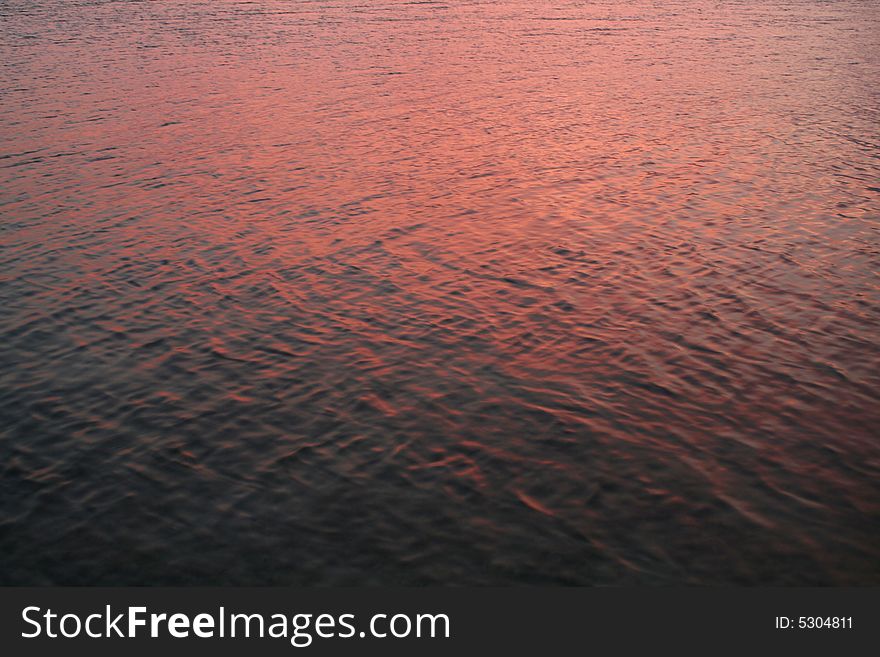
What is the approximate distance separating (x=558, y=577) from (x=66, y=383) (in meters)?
12.5

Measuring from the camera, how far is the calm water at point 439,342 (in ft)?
52.9

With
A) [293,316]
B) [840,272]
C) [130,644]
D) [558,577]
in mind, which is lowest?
[130,644]

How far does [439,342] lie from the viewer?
76.7ft

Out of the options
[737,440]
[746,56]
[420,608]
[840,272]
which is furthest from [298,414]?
[746,56]

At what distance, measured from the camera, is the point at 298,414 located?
19.9 m

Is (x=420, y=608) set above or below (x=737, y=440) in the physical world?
below

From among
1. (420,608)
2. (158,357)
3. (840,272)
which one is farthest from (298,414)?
(840,272)

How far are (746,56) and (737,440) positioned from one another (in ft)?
193

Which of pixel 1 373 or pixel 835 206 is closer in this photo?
pixel 1 373

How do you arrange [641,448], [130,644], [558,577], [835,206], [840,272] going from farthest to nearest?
[835,206], [840,272], [641,448], [558,577], [130,644]

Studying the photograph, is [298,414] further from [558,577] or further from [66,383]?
[558,577]

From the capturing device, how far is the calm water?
1611 centimetres

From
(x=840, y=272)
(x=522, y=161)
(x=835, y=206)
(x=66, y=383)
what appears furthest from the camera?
(x=522, y=161)

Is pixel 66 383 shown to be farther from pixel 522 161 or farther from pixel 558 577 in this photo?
pixel 522 161
